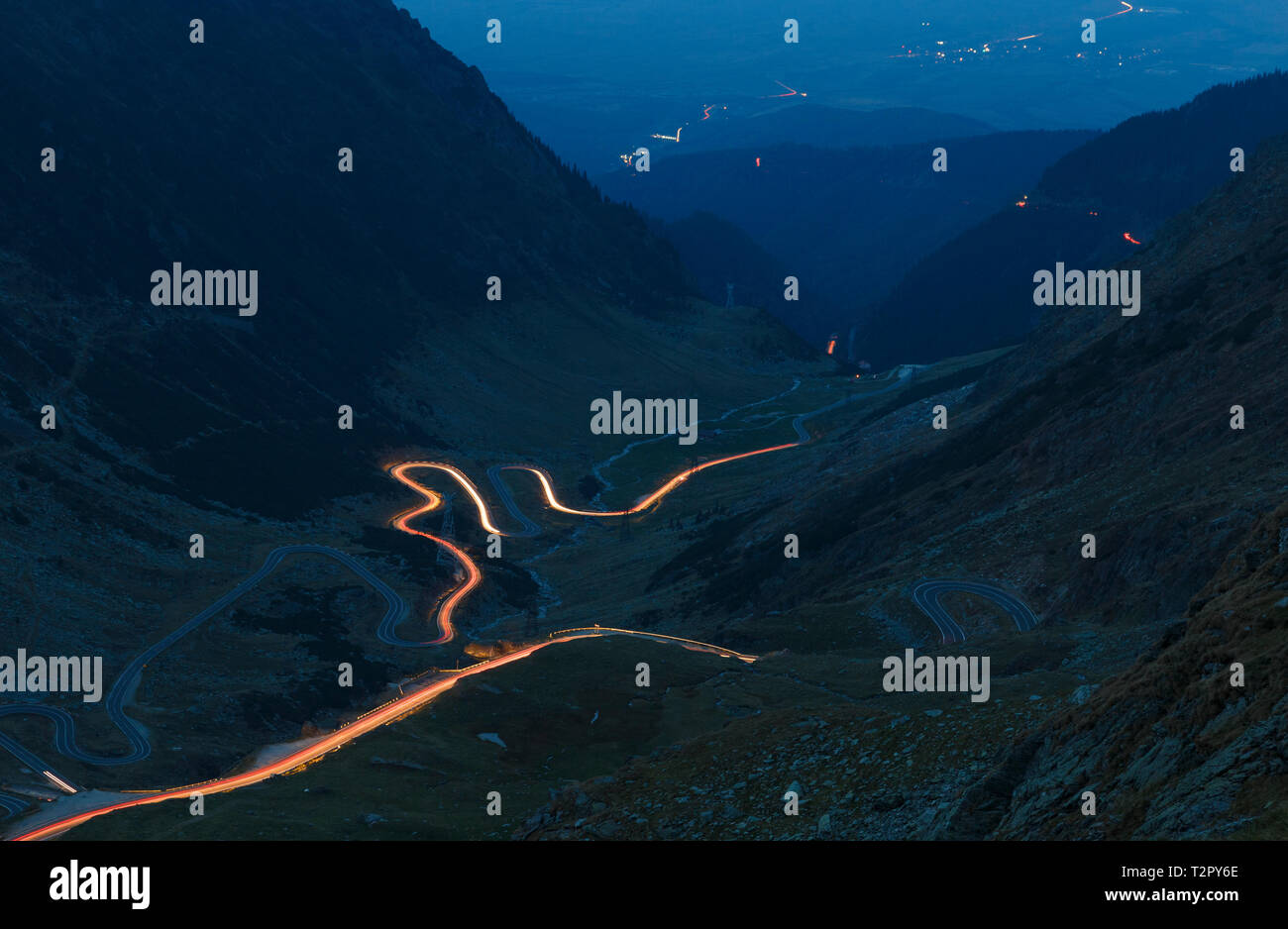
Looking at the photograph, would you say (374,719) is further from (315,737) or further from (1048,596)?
(1048,596)

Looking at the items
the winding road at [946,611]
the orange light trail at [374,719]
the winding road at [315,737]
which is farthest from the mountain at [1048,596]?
the orange light trail at [374,719]

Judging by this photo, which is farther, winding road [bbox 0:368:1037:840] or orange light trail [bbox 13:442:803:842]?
winding road [bbox 0:368:1037:840]

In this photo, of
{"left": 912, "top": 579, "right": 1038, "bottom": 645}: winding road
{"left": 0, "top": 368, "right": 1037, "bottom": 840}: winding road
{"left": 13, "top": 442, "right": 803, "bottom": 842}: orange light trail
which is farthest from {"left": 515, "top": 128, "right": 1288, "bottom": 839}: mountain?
{"left": 13, "top": 442, "right": 803, "bottom": 842}: orange light trail

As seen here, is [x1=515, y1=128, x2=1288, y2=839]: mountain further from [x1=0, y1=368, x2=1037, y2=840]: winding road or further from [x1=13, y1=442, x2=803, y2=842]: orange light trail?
[x1=13, y1=442, x2=803, y2=842]: orange light trail

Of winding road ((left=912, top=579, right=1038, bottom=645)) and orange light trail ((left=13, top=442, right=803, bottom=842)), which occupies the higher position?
winding road ((left=912, top=579, right=1038, bottom=645))

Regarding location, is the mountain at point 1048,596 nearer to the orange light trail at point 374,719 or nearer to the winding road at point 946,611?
the winding road at point 946,611

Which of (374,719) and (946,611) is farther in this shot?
(946,611)

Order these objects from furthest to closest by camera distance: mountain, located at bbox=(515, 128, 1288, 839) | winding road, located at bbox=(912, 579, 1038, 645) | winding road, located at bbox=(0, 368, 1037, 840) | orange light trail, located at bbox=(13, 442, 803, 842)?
1. winding road, located at bbox=(912, 579, 1038, 645)
2. winding road, located at bbox=(0, 368, 1037, 840)
3. orange light trail, located at bbox=(13, 442, 803, 842)
4. mountain, located at bbox=(515, 128, 1288, 839)

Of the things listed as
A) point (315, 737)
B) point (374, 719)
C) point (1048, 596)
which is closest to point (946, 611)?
point (1048, 596)

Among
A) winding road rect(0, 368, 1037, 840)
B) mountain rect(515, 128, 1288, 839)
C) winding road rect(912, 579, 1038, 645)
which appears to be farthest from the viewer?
winding road rect(912, 579, 1038, 645)

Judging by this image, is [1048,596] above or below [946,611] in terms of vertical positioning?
above

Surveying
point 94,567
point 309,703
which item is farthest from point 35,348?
point 309,703

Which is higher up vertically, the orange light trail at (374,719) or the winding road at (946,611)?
the winding road at (946,611)
